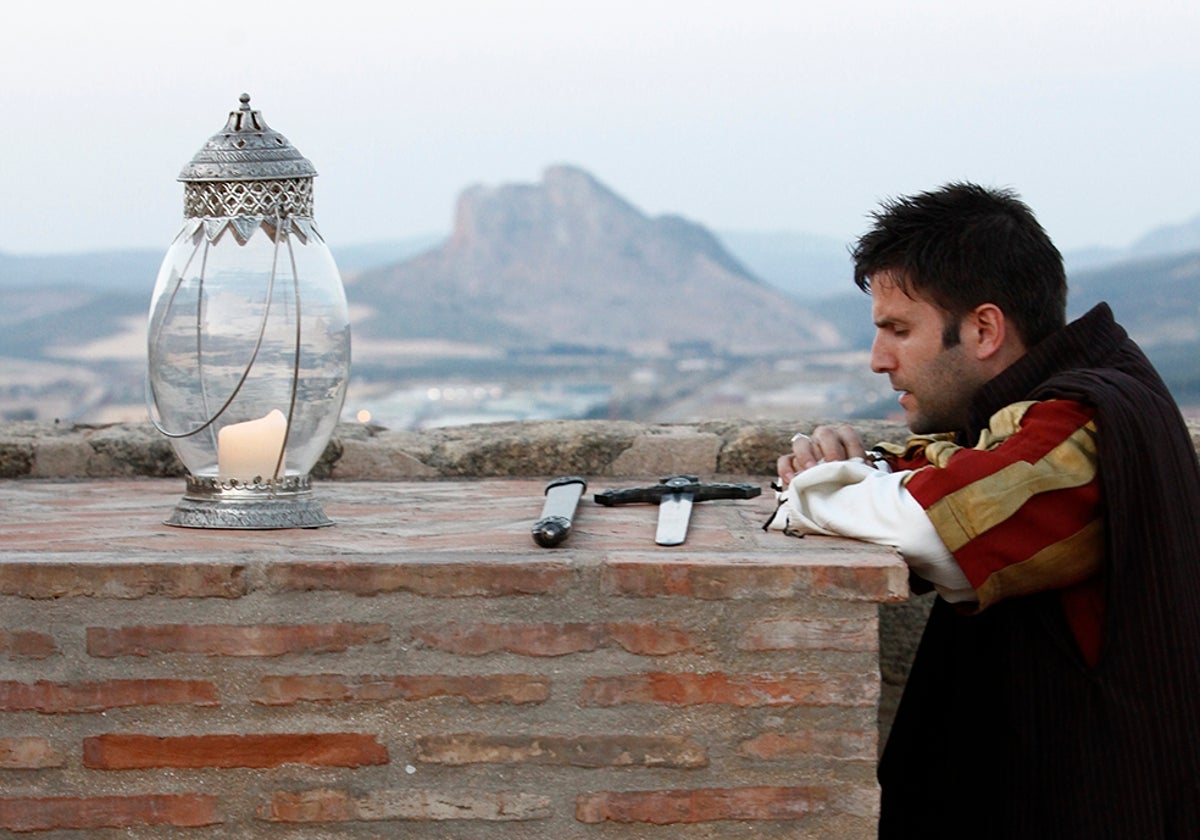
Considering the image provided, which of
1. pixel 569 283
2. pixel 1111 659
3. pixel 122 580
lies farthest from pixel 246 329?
pixel 569 283

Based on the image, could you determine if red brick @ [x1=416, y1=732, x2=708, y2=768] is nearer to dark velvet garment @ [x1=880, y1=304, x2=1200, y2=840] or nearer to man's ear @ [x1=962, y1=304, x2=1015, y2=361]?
dark velvet garment @ [x1=880, y1=304, x2=1200, y2=840]

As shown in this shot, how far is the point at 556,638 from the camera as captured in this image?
2359mm

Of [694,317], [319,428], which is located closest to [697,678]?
[319,428]

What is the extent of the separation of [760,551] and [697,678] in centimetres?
23

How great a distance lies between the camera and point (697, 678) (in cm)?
236

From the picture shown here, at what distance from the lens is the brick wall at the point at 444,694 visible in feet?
7.72

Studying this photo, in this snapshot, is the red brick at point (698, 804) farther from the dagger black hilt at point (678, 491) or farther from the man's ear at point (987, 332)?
the man's ear at point (987, 332)

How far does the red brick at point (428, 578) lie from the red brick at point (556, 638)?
0.19 feet

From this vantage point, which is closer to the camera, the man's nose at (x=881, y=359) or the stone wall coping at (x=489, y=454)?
the man's nose at (x=881, y=359)

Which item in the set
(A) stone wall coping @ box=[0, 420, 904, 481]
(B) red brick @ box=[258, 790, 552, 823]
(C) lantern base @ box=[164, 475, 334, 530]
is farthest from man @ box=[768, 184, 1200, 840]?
(A) stone wall coping @ box=[0, 420, 904, 481]

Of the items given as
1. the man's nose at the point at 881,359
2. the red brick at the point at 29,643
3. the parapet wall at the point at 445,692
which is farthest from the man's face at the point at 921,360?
the red brick at the point at 29,643

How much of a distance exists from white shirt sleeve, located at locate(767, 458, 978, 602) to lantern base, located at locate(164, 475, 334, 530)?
34.3 inches

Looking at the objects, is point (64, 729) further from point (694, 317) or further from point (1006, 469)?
point (694, 317)

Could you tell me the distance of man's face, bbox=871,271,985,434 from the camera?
2658 mm
